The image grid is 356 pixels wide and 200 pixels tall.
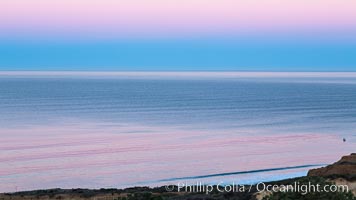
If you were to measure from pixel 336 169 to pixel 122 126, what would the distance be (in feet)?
179

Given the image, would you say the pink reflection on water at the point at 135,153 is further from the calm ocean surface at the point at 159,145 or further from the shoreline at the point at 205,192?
the shoreline at the point at 205,192

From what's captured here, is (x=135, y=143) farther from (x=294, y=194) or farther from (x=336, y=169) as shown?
(x=294, y=194)

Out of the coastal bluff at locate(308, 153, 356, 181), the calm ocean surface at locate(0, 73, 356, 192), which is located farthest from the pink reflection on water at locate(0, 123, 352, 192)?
the coastal bluff at locate(308, 153, 356, 181)

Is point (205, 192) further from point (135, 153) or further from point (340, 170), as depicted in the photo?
point (135, 153)

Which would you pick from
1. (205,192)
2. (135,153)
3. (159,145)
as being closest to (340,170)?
(205,192)

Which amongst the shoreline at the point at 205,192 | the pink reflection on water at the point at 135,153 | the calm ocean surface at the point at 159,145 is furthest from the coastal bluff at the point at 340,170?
the pink reflection on water at the point at 135,153

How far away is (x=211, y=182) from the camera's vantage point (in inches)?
1864

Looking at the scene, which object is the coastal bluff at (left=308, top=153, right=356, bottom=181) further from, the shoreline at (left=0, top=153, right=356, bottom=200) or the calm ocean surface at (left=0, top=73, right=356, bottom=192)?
the calm ocean surface at (left=0, top=73, right=356, bottom=192)

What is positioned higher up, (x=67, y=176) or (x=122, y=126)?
(x=122, y=126)

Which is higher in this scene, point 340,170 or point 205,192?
point 340,170

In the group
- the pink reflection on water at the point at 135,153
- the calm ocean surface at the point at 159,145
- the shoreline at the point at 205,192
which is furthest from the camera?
the calm ocean surface at the point at 159,145

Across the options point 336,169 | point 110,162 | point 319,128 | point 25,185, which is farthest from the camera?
point 319,128

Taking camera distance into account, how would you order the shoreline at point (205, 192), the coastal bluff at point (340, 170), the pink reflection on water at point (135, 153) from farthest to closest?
the pink reflection on water at point (135, 153), the coastal bluff at point (340, 170), the shoreline at point (205, 192)

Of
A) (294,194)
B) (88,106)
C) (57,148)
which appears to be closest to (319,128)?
(57,148)
